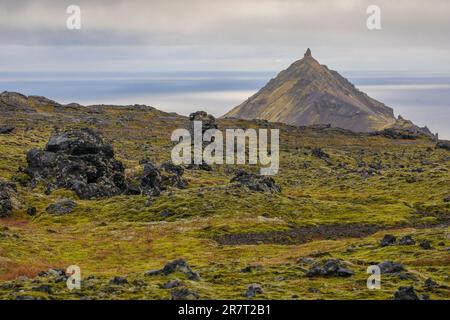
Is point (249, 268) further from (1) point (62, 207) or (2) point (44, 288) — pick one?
(1) point (62, 207)

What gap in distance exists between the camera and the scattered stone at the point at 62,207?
356 ft

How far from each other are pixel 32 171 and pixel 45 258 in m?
65.7

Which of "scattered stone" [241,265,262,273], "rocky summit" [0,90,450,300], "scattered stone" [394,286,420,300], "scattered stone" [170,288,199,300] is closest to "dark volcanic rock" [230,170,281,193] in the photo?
"rocky summit" [0,90,450,300]

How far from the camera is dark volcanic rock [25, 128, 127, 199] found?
126 metres

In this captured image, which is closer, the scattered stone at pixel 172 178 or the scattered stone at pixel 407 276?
the scattered stone at pixel 407 276

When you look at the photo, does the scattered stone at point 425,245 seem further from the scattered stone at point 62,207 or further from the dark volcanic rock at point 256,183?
the scattered stone at point 62,207

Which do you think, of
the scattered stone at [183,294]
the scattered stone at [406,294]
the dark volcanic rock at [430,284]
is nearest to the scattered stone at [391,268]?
the dark volcanic rock at [430,284]

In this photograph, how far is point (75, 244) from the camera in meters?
84.5

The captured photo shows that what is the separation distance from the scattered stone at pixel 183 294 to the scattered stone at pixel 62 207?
227 ft

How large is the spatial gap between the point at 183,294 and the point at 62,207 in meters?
71.8

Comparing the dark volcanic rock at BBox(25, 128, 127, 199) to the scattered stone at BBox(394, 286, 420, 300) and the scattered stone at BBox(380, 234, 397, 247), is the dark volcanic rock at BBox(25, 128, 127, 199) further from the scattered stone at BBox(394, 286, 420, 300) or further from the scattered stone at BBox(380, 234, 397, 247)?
the scattered stone at BBox(394, 286, 420, 300)

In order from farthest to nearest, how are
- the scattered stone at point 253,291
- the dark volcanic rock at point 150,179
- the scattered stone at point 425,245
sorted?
the dark volcanic rock at point 150,179, the scattered stone at point 425,245, the scattered stone at point 253,291
